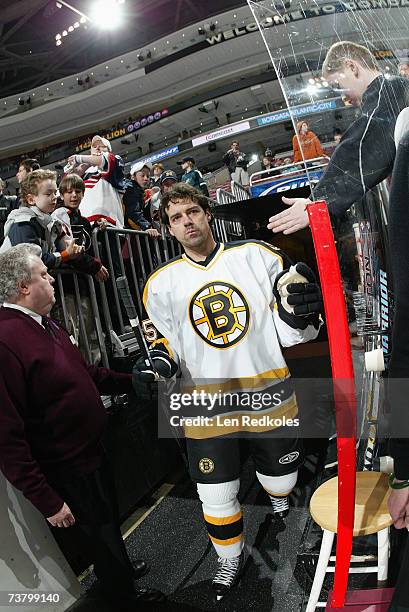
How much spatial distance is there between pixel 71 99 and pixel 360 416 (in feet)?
80.3

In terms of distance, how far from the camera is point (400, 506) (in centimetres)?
87

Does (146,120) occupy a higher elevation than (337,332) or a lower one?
higher

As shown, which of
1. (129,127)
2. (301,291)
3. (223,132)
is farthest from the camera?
(129,127)

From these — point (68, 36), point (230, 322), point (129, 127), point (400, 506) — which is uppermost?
point (68, 36)

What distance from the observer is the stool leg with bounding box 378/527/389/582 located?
Result: 4.95 ft

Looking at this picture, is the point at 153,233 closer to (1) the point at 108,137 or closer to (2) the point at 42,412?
(2) the point at 42,412

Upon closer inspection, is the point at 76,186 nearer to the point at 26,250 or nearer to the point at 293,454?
the point at 26,250

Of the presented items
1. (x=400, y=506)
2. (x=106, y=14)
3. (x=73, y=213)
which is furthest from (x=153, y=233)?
(x=106, y=14)

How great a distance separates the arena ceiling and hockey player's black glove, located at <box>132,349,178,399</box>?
2336 centimetres

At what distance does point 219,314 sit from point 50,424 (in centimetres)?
79

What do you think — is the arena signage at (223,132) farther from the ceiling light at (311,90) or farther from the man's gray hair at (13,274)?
the ceiling light at (311,90)

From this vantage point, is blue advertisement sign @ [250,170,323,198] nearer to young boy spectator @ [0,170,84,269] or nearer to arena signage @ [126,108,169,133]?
young boy spectator @ [0,170,84,269]

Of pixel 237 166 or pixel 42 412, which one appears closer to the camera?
pixel 42 412

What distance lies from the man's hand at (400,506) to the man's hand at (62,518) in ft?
4.04
